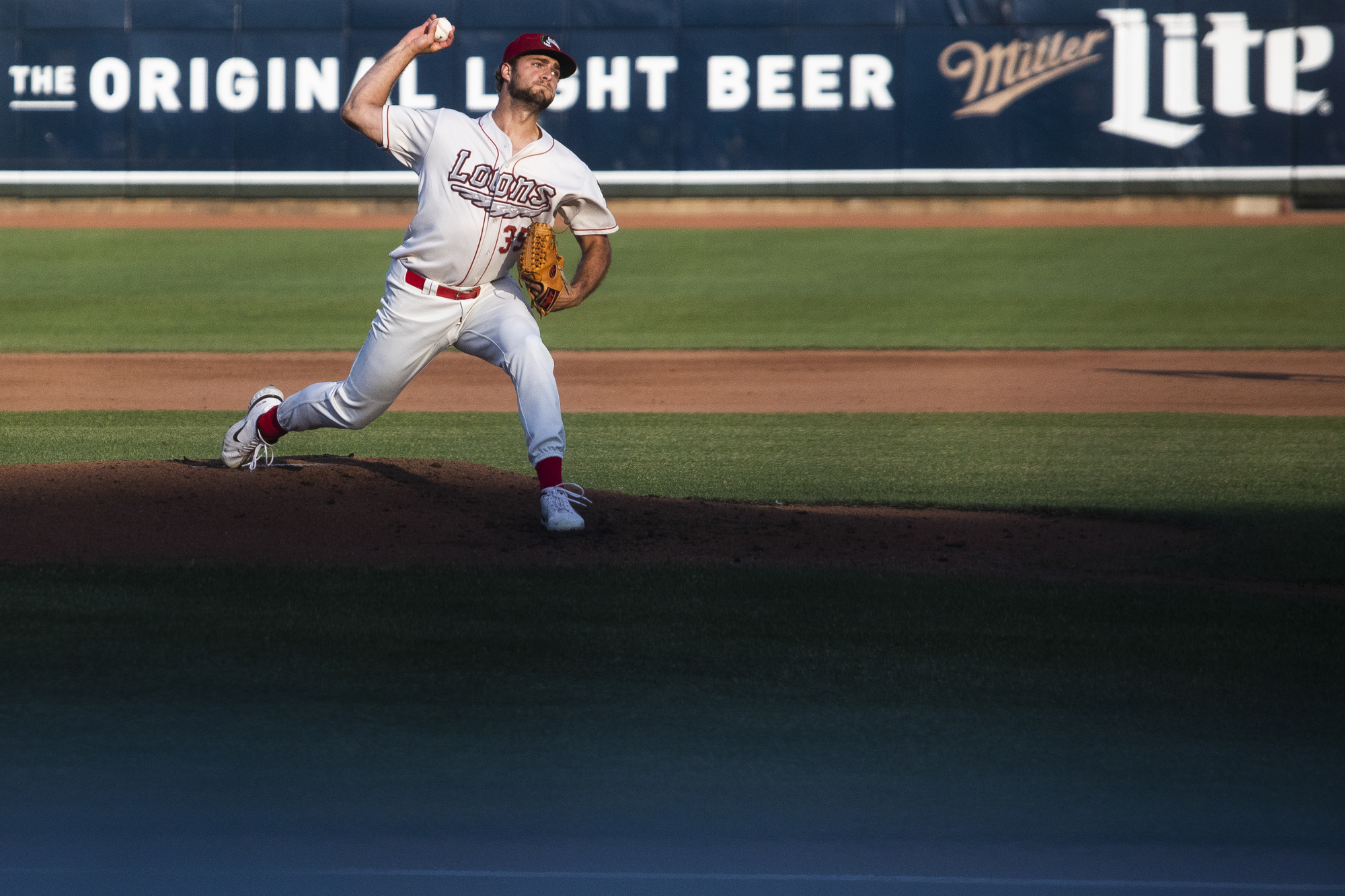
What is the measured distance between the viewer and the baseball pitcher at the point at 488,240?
18.4 feet

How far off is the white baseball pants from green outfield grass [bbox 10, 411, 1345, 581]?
1714 millimetres

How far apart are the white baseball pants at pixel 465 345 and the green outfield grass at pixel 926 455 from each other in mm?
1714

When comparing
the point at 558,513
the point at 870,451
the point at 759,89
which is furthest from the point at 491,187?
the point at 759,89

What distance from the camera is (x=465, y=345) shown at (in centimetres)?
600

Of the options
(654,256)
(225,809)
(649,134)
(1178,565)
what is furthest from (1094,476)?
(649,134)

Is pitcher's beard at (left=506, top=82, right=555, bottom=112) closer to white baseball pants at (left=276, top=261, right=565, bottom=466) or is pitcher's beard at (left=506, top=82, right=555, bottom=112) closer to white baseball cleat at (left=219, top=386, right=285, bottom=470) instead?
white baseball pants at (left=276, top=261, right=565, bottom=466)

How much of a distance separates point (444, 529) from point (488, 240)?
116cm

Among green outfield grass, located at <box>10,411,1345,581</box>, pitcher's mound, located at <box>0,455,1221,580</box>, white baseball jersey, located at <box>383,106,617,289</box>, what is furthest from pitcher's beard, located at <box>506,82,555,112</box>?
green outfield grass, located at <box>10,411,1345,581</box>

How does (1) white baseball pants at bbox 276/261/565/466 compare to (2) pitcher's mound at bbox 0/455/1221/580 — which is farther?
(1) white baseball pants at bbox 276/261/565/466

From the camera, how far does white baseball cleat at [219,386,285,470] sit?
21.4 feet

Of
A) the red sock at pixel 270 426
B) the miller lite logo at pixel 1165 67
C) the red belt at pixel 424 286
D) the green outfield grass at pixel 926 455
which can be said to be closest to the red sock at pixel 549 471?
the red belt at pixel 424 286

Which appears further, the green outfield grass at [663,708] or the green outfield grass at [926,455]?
the green outfield grass at [926,455]

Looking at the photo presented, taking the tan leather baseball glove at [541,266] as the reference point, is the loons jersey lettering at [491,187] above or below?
above

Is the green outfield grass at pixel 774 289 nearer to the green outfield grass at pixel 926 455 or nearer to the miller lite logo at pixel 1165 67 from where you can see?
the miller lite logo at pixel 1165 67
